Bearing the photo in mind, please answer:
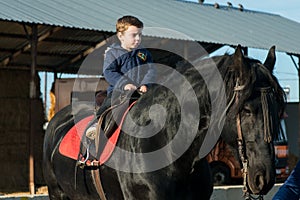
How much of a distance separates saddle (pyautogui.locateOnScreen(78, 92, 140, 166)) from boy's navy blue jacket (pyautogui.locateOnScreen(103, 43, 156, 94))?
20 centimetres

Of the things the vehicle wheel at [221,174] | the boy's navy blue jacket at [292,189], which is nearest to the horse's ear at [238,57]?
the boy's navy blue jacket at [292,189]

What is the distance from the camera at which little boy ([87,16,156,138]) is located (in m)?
5.31

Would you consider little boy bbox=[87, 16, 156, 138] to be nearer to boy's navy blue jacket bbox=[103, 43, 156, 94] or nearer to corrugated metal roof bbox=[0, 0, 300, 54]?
boy's navy blue jacket bbox=[103, 43, 156, 94]

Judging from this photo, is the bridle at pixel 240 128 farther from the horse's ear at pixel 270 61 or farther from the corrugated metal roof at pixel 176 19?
the corrugated metal roof at pixel 176 19

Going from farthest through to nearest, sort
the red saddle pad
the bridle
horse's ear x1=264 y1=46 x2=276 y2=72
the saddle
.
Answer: the red saddle pad
the saddle
horse's ear x1=264 y1=46 x2=276 y2=72
the bridle

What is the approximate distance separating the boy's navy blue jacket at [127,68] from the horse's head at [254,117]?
1170 millimetres

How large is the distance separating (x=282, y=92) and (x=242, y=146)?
45 cm

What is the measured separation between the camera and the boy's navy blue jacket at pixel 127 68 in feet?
17.4

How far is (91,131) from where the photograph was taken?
17.6ft

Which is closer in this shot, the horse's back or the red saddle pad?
the red saddle pad

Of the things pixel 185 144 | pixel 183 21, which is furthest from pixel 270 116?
pixel 183 21

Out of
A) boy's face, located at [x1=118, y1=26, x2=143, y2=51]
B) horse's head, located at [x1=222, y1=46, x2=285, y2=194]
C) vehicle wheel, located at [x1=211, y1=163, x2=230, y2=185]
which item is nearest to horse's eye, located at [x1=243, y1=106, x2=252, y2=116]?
horse's head, located at [x1=222, y1=46, x2=285, y2=194]

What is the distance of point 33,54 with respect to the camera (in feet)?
46.5

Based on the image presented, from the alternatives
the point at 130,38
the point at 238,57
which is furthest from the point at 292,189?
the point at 130,38
